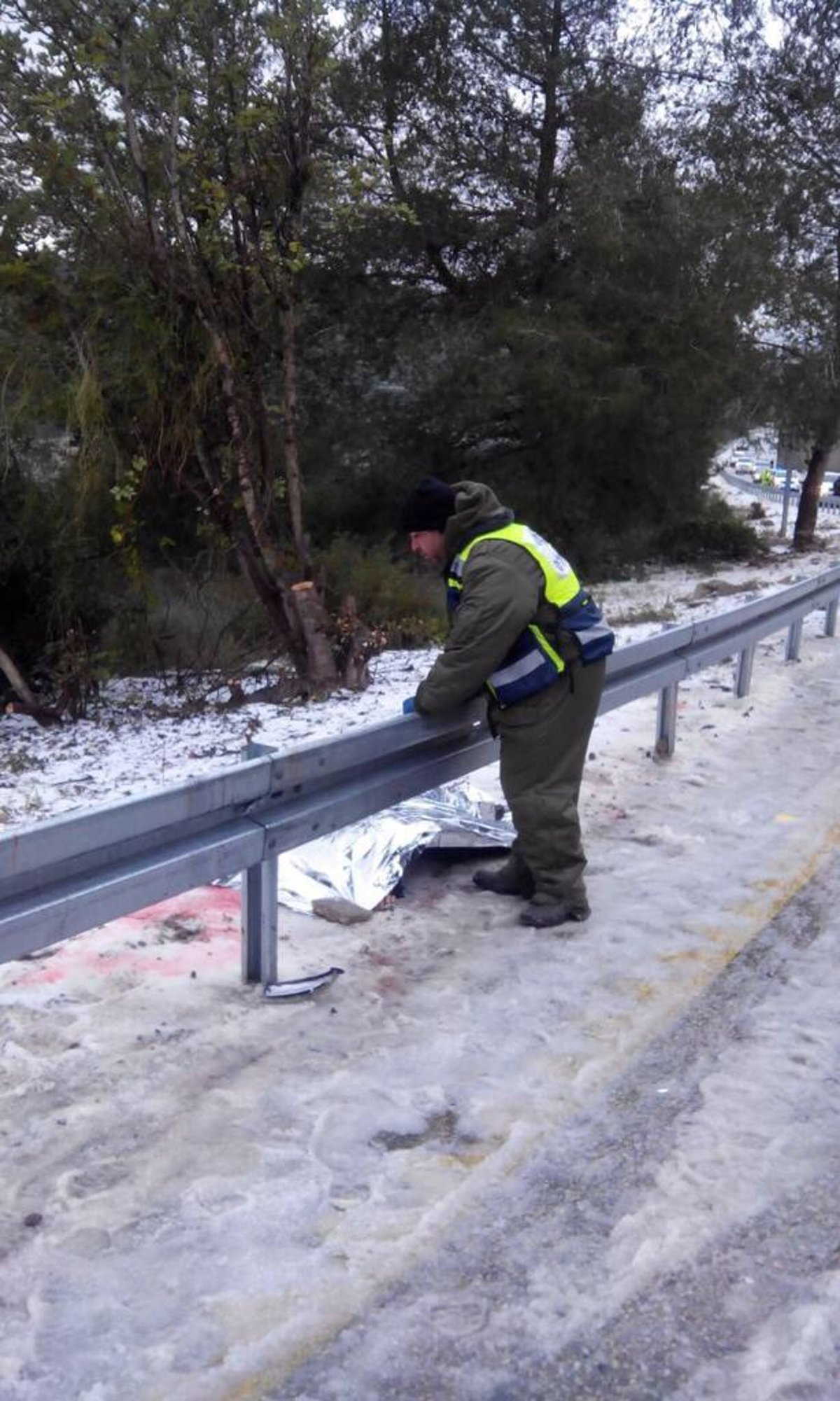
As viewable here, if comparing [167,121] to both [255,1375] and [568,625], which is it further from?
[255,1375]

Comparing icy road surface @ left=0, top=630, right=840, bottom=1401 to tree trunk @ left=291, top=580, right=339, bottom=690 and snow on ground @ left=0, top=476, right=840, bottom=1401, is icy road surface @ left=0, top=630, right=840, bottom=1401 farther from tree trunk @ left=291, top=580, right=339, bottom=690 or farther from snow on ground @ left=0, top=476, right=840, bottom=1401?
tree trunk @ left=291, top=580, right=339, bottom=690

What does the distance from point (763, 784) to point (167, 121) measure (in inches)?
297

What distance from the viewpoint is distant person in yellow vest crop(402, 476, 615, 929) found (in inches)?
191

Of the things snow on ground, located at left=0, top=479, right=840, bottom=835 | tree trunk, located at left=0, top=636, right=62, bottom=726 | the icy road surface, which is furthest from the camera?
tree trunk, located at left=0, top=636, right=62, bottom=726

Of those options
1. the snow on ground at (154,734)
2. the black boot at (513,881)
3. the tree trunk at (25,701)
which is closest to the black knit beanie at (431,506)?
the black boot at (513,881)

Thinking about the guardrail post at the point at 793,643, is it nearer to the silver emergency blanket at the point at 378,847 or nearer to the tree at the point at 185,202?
the tree at the point at 185,202

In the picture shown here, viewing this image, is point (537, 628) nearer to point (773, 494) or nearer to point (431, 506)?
point (431, 506)

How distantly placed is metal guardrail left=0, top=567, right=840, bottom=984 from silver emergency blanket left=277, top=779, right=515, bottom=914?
313 mm

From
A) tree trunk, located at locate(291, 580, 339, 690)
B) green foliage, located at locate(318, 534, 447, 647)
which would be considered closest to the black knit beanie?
tree trunk, located at locate(291, 580, 339, 690)

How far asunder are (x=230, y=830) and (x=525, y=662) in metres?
1.36

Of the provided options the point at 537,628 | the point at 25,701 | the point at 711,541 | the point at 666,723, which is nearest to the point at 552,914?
the point at 537,628

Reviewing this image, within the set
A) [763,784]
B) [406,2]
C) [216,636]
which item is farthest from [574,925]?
[406,2]

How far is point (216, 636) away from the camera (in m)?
14.9

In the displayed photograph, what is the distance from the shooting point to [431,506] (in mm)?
5074
